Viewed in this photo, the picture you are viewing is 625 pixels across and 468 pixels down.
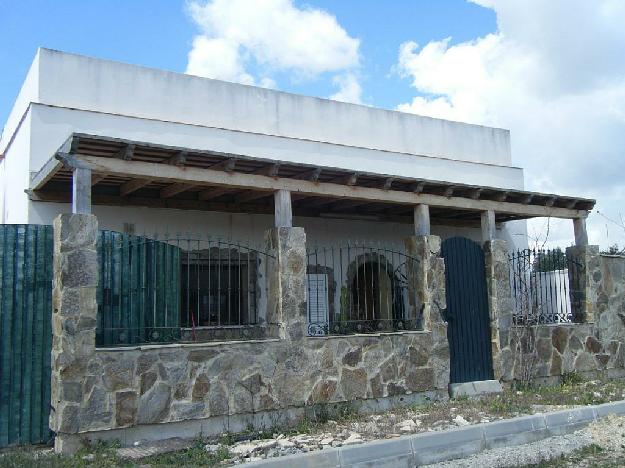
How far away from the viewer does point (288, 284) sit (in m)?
8.70

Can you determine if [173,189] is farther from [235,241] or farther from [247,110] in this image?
[247,110]

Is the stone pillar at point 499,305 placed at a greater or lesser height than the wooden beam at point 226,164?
lesser

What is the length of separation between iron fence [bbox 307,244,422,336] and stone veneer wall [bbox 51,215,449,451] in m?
0.50

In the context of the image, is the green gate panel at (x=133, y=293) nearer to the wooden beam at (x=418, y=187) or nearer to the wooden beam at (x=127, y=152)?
the wooden beam at (x=127, y=152)

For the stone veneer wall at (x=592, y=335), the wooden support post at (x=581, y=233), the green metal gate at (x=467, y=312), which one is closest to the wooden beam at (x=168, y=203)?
the green metal gate at (x=467, y=312)

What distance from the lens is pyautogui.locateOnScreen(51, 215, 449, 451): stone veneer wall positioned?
22.9ft

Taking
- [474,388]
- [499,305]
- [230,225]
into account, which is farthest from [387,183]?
[474,388]

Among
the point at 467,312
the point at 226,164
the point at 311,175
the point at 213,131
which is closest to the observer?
the point at 226,164

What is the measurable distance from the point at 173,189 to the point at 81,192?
2.47 metres

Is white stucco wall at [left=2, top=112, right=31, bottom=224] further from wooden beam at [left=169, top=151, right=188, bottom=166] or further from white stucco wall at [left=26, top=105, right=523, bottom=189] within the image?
wooden beam at [left=169, top=151, right=188, bottom=166]

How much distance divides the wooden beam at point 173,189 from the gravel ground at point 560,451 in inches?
205

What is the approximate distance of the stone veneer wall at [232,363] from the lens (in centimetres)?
698

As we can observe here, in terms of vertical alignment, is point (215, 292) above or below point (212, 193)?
below

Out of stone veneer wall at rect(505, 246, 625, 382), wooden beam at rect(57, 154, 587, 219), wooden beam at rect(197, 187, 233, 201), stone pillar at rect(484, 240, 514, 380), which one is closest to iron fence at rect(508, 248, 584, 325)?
stone veneer wall at rect(505, 246, 625, 382)
